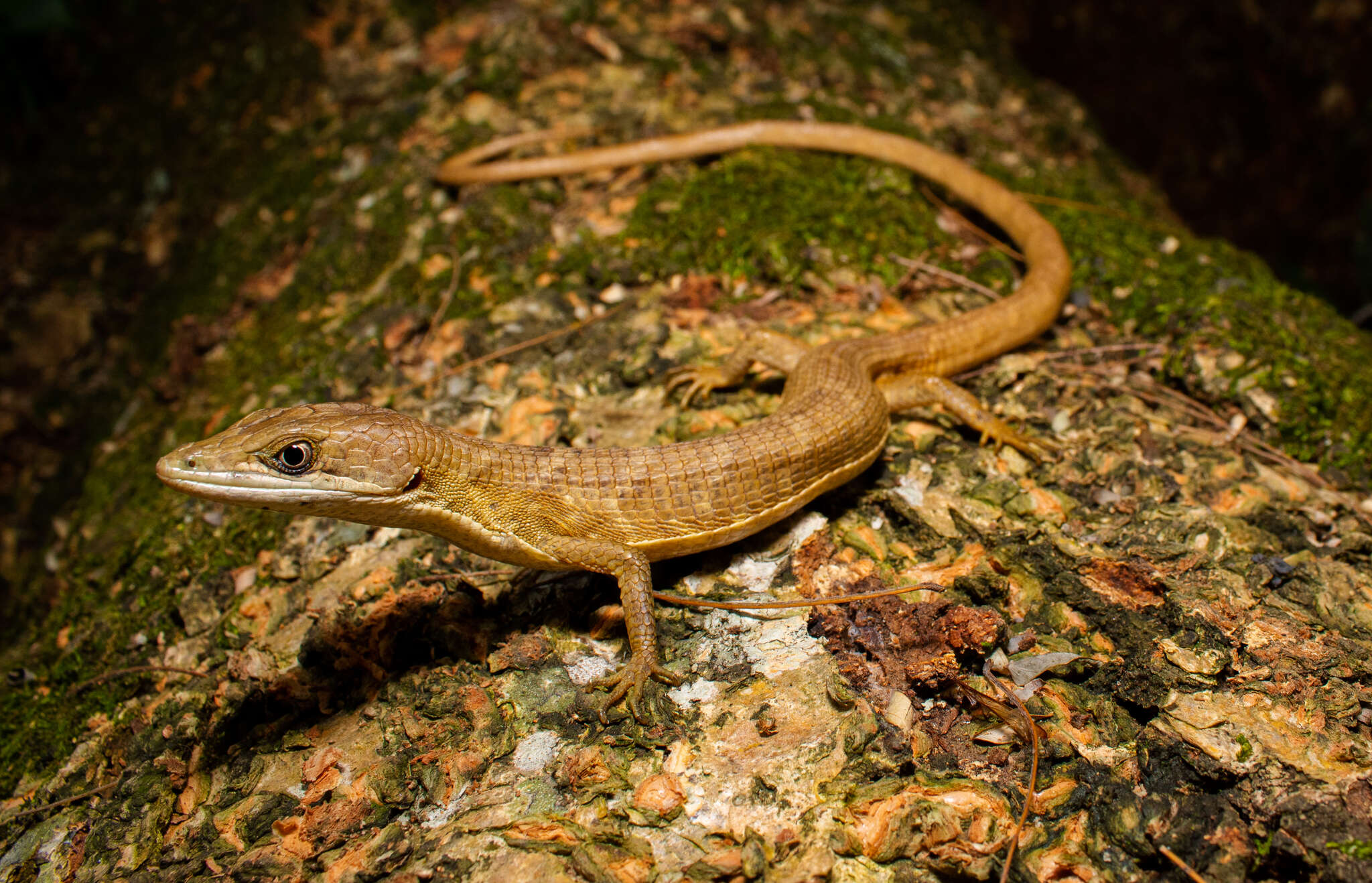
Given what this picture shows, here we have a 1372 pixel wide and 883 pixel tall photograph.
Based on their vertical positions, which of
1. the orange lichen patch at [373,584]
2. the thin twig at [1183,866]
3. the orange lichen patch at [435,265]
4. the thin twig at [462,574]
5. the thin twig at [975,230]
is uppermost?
the thin twig at [975,230]

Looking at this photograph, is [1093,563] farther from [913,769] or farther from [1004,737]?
[913,769]

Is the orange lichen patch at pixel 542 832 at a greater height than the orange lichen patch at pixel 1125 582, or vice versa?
the orange lichen patch at pixel 1125 582

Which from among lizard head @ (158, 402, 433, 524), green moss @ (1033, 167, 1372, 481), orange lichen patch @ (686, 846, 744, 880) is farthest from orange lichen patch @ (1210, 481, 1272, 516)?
lizard head @ (158, 402, 433, 524)

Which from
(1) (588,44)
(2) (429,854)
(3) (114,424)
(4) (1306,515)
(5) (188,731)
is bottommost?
(3) (114,424)

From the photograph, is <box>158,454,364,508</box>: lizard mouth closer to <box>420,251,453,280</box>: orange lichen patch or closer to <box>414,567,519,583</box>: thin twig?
<box>414,567,519,583</box>: thin twig

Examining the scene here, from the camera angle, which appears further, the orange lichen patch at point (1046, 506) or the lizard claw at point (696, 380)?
the lizard claw at point (696, 380)

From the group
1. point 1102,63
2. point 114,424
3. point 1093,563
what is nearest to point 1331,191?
point 1102,63

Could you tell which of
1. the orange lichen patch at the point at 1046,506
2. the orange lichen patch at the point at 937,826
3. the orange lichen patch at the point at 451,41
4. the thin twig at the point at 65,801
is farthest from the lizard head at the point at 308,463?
the orange lichen patch at the point at 451,41

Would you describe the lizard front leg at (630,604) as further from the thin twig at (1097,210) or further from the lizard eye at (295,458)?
the thin twig at (1097,210)
